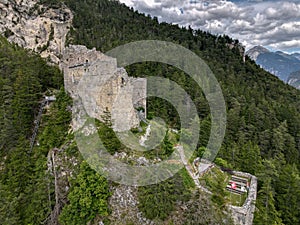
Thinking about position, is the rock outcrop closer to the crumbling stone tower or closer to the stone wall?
the crumbling stone tower

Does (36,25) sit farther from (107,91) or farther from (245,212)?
(245,212)

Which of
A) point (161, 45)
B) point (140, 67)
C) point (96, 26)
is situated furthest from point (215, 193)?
point (96, 26)

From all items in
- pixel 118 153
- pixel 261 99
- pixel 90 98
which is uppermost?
pixel 90 98

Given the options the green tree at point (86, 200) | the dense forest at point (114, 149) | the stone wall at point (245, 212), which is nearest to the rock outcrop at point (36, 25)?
the dense forest at point (114, 149)

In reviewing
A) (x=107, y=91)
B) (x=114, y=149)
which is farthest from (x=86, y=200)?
(x=107, y=91)

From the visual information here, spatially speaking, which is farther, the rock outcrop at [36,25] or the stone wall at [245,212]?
the rock outcrop at [36,25]

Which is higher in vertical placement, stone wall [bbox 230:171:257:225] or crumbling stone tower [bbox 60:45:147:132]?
crumbling stone tower [bbox 60:45:147:132]

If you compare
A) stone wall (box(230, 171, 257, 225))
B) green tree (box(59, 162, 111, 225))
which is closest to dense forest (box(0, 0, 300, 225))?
green tree (box(59, 162, 111, 225))

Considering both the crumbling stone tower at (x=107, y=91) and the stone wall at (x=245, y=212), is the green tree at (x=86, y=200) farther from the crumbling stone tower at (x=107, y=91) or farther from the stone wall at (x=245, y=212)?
the stone wall at (x=245, y=212)

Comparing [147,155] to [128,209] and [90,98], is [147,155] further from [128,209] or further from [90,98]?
[90,98]

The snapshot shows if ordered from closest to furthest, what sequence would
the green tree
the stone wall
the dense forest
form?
the green tree < the dense forest < the stone wall

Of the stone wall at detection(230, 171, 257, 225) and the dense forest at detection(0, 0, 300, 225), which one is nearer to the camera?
the dense forest at detection(0, 0, 300, 225)
